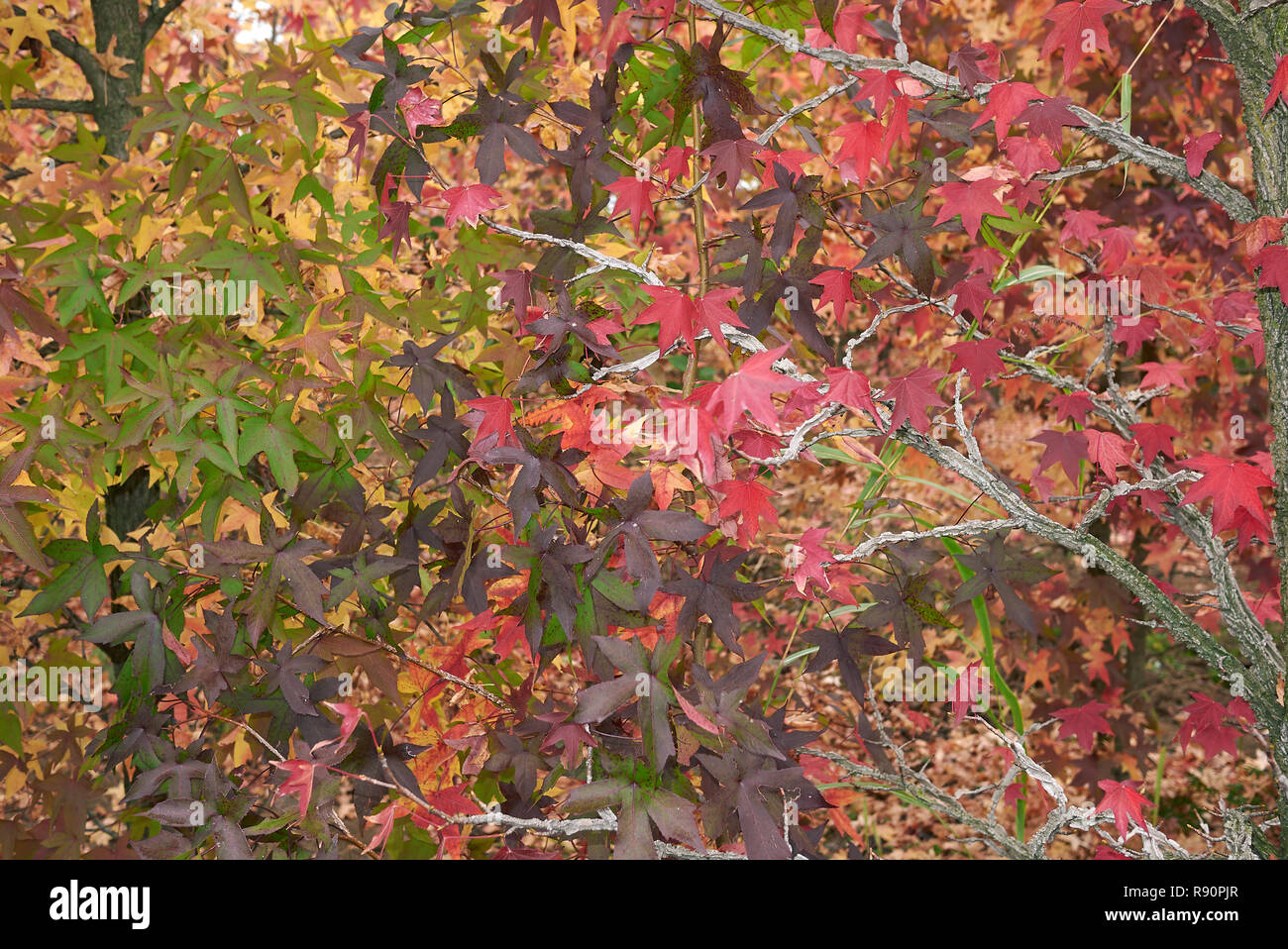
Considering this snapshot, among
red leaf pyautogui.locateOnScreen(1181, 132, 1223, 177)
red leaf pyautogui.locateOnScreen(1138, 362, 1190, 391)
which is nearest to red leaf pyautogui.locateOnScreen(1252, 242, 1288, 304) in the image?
red leaf pyautogui.locateOnScreen(1181, 132, 1223, 177)

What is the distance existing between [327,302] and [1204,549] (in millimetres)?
2178

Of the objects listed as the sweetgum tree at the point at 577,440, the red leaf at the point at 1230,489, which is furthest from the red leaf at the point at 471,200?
the red leaf at the point at 1230,489

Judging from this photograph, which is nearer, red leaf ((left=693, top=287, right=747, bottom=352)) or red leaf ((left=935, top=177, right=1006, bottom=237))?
red leaf ((left=693, top=287, right=747, bottom=352))

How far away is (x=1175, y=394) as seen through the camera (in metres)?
3.73

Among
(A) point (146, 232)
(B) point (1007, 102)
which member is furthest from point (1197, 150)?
(A) point (146, 232)

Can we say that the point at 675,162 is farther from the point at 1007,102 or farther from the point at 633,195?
the point at 1007,102

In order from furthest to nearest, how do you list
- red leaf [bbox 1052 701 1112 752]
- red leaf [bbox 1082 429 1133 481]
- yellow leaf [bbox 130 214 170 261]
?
red leaf [bbox 1052 701 1112 752], yellow leaf [bbox 130 214 170 261], red leaf [bbox 1082 429 1133 481]

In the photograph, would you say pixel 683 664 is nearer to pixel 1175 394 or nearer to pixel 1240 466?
pixel 1240 466

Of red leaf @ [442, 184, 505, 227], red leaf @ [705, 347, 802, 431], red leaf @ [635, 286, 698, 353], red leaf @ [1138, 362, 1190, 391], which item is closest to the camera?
red leaf @ [705, 347, 802, 431]

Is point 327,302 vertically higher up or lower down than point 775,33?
lower down

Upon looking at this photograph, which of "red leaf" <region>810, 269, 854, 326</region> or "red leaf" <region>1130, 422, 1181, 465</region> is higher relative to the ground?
"red leaf" <region>810, 269, 854, 326</region>

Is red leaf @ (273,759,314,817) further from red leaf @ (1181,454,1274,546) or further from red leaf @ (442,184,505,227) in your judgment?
red leaf @ (1181,454,1274,546)

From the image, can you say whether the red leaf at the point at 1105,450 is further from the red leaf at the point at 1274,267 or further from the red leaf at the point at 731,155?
the red leaf at the point at 731,155
